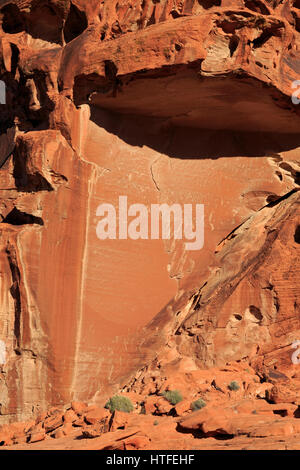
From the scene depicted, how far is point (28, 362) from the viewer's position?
967 inches

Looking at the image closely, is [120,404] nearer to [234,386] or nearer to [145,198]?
[234,386]

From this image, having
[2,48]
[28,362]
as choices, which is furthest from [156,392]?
[2,48]

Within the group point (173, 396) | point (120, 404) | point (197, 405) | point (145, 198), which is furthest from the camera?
point (145, 198)

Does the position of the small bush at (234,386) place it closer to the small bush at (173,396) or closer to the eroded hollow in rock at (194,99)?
the small bush at (173,396)

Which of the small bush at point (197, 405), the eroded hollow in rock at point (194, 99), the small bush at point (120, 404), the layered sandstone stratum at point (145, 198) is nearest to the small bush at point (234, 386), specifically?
the layered sandstone stratum at point (145, 198)

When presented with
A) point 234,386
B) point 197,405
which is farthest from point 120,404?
point 234,386

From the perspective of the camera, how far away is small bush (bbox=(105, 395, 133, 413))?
70.8 feet

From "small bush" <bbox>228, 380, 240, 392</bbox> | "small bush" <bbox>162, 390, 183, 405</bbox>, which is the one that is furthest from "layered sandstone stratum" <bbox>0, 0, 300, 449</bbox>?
"small bush" <bbox>228, 380, 240, 392</bbox>

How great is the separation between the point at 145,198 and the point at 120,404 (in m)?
6.18

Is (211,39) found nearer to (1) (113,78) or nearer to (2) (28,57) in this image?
(1) (113,78)

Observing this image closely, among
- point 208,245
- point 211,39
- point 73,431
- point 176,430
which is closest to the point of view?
point 176,430

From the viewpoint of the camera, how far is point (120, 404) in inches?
854

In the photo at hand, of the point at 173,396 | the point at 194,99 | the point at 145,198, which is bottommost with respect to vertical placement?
the point at 173,396

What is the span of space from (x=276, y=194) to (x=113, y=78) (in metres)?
5.24
